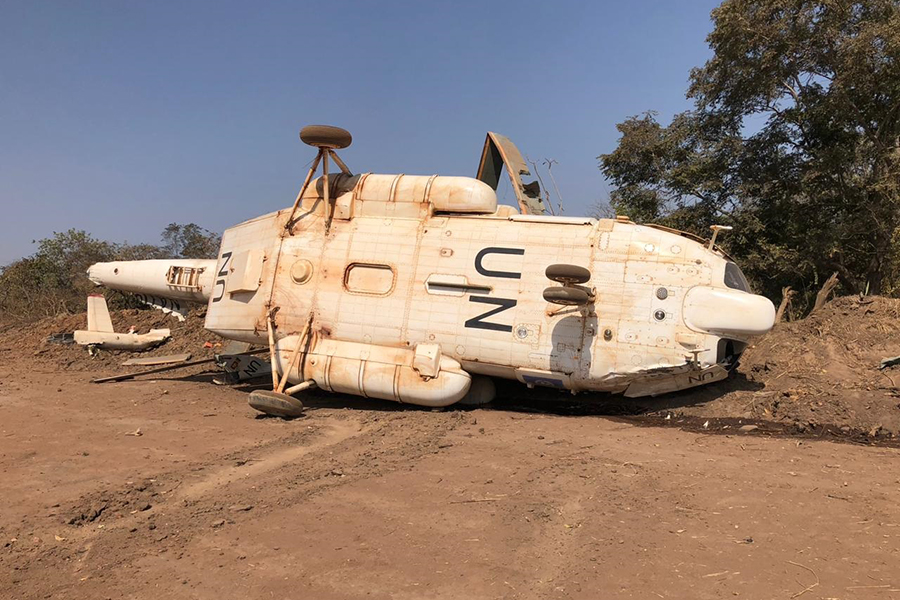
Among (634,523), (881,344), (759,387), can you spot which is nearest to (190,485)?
(634,523)

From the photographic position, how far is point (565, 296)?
24.2 feet

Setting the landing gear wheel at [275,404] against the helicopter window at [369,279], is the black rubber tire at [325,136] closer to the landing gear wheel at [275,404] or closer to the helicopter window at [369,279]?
the helicopter window at [369,279]

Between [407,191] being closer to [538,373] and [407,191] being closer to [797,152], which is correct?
[538,373]

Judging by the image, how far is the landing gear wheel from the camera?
7.88m

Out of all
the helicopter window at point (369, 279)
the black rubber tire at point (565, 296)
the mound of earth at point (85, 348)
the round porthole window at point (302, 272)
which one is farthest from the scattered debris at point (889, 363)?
the mound of earth at point (85, 348)

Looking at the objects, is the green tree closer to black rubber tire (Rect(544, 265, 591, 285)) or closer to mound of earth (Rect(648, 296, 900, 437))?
mound of earth (Rect(648, 296, 900, 437))

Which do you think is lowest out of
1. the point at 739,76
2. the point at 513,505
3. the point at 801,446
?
the point at 513,505

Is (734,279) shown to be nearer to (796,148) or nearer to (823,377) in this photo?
(823,377)

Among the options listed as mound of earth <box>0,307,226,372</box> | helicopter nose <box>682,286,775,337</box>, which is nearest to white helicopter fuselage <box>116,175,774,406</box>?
helicopter nose <box>682,286,775,337</box>

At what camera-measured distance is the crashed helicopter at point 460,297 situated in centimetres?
763

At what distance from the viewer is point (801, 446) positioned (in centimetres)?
625

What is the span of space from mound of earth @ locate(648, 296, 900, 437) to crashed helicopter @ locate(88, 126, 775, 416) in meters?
0.53

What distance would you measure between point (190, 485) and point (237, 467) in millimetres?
619

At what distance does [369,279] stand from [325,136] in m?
2.46
